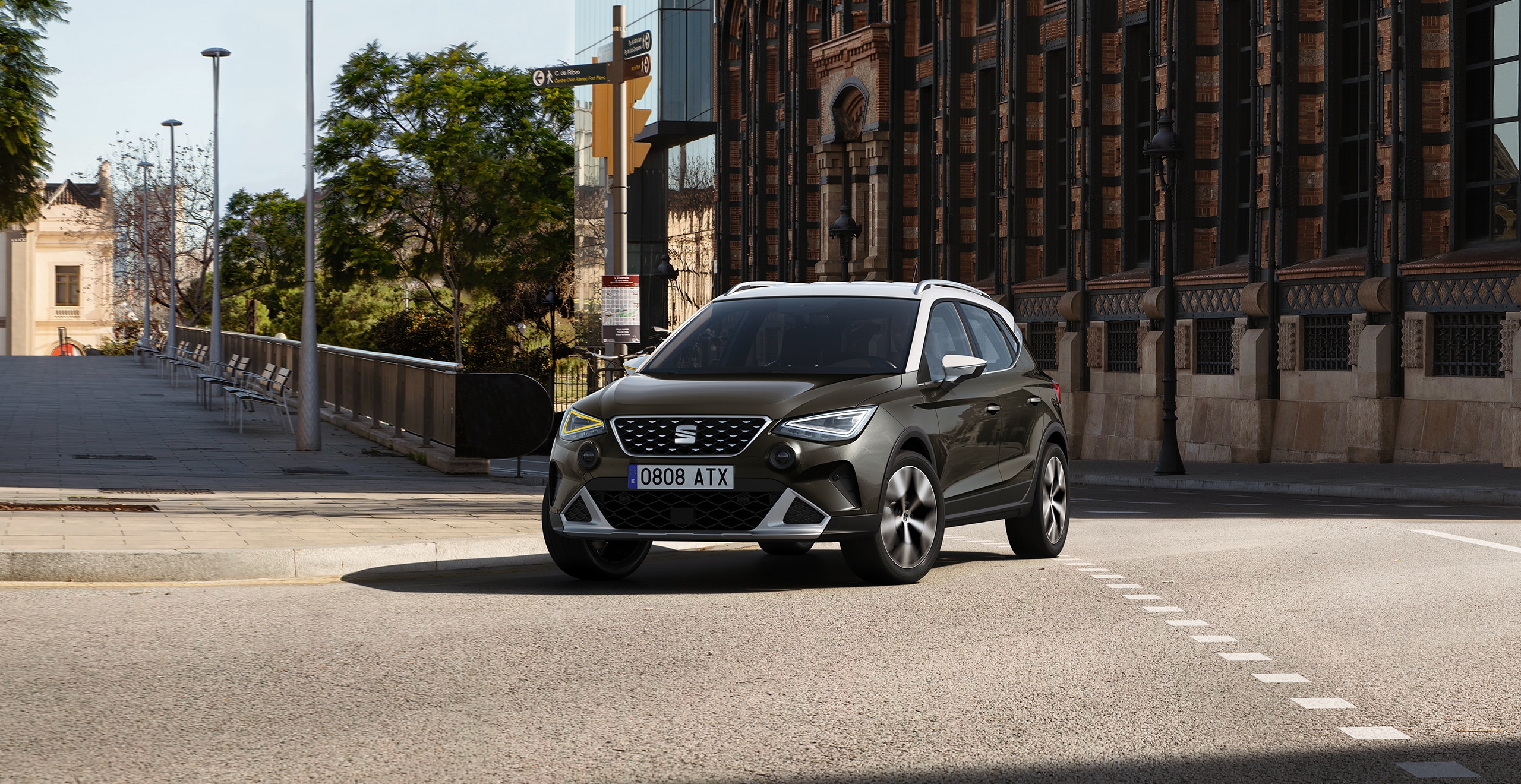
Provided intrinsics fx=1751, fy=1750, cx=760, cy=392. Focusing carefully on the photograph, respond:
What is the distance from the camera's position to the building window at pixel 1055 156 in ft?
121

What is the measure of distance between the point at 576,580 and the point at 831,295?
7.69 ft

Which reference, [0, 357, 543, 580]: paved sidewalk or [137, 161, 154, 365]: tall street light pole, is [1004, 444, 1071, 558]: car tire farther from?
[137, 161, 154, 365]: tall street light pole

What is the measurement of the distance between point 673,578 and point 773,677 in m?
3.56

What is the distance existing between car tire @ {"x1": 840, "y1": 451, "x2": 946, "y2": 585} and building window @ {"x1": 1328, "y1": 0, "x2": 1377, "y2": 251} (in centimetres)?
1981

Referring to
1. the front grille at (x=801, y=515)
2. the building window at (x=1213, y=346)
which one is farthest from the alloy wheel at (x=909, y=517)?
the building window at (x=1213, y=346)

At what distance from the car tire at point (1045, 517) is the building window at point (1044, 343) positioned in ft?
84.1

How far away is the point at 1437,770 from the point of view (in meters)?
5.45

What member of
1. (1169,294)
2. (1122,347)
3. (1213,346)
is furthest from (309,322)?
→ (1122,347)

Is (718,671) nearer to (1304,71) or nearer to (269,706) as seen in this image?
(269,706)

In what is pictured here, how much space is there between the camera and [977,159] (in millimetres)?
39875

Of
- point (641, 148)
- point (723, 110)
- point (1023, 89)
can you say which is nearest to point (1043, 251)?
point (1023, 89)

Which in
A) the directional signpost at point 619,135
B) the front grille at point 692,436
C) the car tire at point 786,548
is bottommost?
the car tire at point 786,548

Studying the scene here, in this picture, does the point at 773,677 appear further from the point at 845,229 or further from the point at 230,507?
the point at 845,229

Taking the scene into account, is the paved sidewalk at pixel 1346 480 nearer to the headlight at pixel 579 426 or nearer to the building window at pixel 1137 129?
the building window at pixel 1137 129
